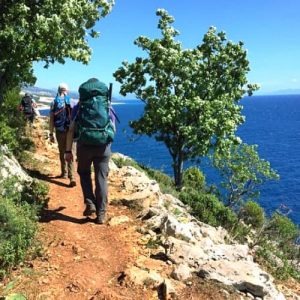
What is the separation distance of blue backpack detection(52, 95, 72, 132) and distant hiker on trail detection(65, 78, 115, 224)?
9.94 ft

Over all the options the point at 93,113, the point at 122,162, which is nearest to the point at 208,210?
the point at 122,162

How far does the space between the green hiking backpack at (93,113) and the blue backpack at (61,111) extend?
3.58 meters

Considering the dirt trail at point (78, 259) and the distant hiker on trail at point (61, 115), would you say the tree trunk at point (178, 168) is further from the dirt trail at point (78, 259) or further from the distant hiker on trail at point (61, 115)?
the dirt trail at point (78, 259)

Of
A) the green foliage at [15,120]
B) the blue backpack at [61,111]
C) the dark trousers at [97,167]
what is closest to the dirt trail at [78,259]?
the dark trousers at [97,167]

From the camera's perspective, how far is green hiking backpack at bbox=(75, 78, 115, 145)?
834 cm

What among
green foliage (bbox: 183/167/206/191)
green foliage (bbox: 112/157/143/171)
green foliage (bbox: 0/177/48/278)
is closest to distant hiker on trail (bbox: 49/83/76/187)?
green foliage (bbox: 0/177/48/278)

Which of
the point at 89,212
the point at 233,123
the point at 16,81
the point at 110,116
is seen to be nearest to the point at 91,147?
the point at 110,116

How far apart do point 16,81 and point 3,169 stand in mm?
5067

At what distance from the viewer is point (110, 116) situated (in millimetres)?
8641

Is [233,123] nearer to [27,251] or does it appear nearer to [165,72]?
[165,72]

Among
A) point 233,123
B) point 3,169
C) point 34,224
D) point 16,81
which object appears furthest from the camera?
point 233,123

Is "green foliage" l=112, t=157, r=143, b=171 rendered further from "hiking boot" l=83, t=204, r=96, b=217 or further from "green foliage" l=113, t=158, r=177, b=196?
"hiking boot" l=83, t=204, r=96, b=217

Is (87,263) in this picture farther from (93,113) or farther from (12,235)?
(93,113)

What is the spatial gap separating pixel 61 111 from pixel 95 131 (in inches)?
154
